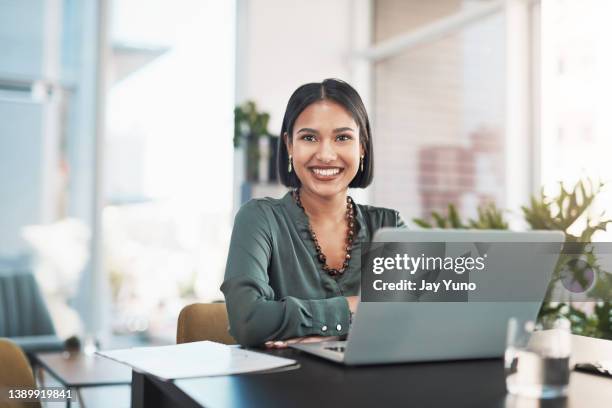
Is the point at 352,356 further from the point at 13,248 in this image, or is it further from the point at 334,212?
the point at 13,248

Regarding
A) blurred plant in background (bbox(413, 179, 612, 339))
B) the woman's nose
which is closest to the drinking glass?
the woman's nose

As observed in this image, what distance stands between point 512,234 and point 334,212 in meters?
0.81

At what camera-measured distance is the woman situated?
170 centimetres

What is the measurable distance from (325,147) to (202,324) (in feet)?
1.70

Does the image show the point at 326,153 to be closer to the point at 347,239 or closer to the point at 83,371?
the point at 347,239

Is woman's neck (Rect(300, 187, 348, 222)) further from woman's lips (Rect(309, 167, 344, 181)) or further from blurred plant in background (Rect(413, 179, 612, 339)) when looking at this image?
blurred plant in background (Rect(413, 179, 612, 339))

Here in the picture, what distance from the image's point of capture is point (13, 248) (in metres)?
5.47

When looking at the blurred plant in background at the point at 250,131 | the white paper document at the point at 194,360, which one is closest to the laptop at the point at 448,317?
the white paper document at the point at 194,360

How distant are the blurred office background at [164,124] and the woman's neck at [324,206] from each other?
3379 millimetres

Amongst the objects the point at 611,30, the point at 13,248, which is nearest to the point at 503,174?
the point at 611,30

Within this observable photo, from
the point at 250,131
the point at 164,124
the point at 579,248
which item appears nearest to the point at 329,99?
the point at 579,248

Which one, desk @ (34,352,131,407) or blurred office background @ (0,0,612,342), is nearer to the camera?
desk @ (34,352,131,407)

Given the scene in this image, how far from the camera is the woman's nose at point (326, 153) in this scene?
1751 millimetres

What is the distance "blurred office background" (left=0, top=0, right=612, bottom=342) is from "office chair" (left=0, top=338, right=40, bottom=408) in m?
3.72
